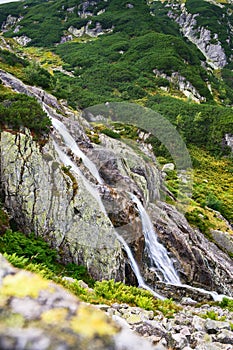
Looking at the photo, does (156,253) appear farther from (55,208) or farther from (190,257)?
(55,208)

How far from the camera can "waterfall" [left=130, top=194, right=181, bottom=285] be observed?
58.8ft

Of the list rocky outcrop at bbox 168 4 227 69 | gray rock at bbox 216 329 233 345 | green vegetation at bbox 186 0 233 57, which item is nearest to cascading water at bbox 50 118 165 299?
gray rock at bbox 216 329 233 345

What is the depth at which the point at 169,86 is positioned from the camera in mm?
84438

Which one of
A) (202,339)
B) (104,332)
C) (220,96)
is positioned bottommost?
(202,339)

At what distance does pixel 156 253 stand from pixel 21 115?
9.94m

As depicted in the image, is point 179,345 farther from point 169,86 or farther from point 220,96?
point 220,96

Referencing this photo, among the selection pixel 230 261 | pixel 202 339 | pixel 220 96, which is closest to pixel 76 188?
pixel 202 339

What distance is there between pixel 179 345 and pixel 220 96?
95.6 meters

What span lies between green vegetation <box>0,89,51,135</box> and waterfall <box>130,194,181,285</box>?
261 inches

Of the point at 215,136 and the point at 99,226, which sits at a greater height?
the point at 215,136

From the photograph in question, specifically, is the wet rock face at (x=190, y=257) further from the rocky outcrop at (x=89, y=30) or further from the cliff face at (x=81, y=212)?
the rocky outcrop at (x=89, y=30)

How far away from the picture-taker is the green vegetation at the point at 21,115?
15622 mm

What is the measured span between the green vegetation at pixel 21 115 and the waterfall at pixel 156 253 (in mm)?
6638

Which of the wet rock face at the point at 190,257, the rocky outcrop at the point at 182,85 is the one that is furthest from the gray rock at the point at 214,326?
the rocky outcrop at the point at 182,85
